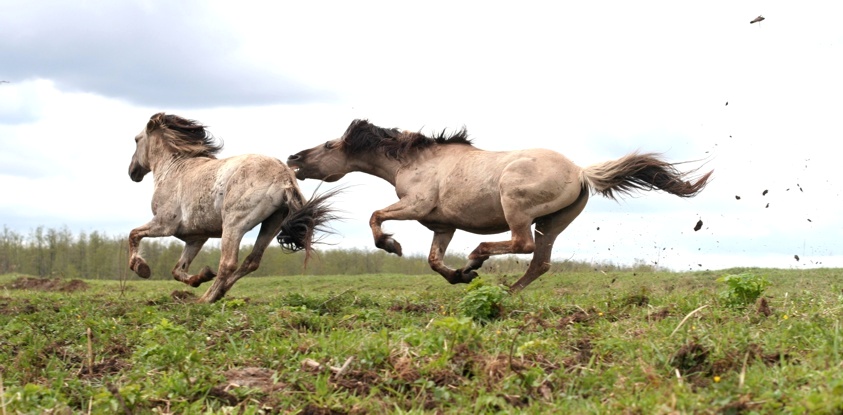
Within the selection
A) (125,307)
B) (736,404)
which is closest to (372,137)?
(125,307)

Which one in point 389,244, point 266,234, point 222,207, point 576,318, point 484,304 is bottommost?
point 576,318

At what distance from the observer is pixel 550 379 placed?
15.1 ft

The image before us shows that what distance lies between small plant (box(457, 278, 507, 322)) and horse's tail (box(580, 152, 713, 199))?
136 inches

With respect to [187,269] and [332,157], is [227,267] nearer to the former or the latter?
[187,269]

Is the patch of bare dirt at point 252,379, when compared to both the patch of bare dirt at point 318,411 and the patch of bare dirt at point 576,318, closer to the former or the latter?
the patch of bare dirt at point 318,411

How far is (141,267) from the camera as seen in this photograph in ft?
33.7

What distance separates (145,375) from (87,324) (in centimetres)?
191

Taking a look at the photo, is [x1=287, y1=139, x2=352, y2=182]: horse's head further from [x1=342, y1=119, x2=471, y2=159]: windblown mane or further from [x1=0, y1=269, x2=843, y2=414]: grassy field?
[x1=0, y1=269, x2=843, y2=414]: grassy field

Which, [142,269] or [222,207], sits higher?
[222,207]

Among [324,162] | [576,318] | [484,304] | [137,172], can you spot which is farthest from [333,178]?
[576,318]

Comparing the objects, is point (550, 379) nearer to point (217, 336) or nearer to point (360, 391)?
point (360, 391)

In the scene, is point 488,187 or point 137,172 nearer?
point 488,187

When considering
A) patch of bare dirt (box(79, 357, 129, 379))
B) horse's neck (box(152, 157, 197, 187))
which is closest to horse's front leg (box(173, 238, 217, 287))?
horse's neck (box(152, 157, 197, 187))

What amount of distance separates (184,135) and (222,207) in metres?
1.94
